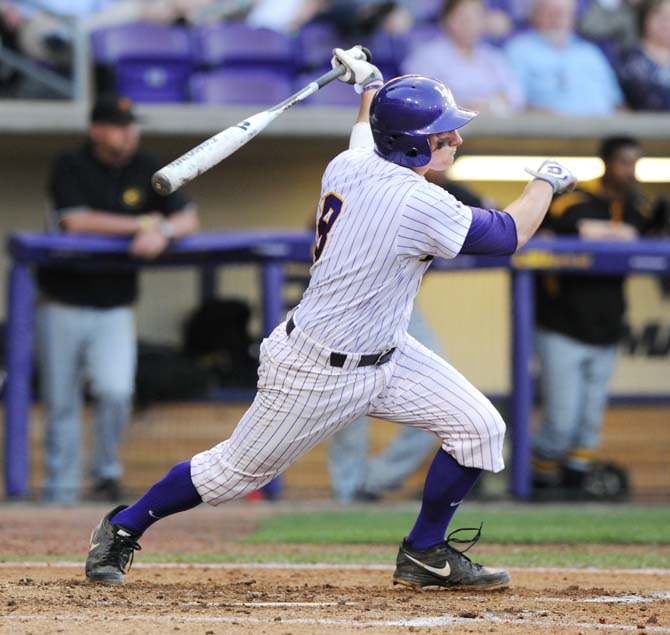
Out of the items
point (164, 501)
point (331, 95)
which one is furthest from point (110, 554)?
point (331, 95)

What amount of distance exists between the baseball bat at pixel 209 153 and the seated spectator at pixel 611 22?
566cm

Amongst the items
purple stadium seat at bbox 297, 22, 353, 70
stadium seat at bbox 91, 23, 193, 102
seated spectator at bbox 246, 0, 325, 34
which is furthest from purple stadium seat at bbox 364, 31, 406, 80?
stadium seat at bbox 91, 23, 193, 102

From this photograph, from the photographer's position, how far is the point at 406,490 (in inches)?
312

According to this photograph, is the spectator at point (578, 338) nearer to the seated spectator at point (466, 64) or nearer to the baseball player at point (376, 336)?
the seated spectator at point (466, 64)

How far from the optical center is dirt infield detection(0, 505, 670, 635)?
3389 millimetres

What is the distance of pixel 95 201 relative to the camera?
7.20 m

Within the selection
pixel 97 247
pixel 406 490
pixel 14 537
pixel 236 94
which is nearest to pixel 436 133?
pixel 14 537

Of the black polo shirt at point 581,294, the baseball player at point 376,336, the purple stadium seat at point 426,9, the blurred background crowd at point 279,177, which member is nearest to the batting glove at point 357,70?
the baseball player at point 376,336

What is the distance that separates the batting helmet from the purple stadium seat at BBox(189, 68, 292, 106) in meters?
4.90

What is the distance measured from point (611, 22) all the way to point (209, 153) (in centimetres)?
661

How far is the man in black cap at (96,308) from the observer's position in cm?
704

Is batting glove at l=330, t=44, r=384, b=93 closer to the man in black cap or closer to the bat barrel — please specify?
the bat barrel

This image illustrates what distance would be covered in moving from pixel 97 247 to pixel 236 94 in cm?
212

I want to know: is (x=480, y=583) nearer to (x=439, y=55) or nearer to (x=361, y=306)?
(x=361, y=306)
